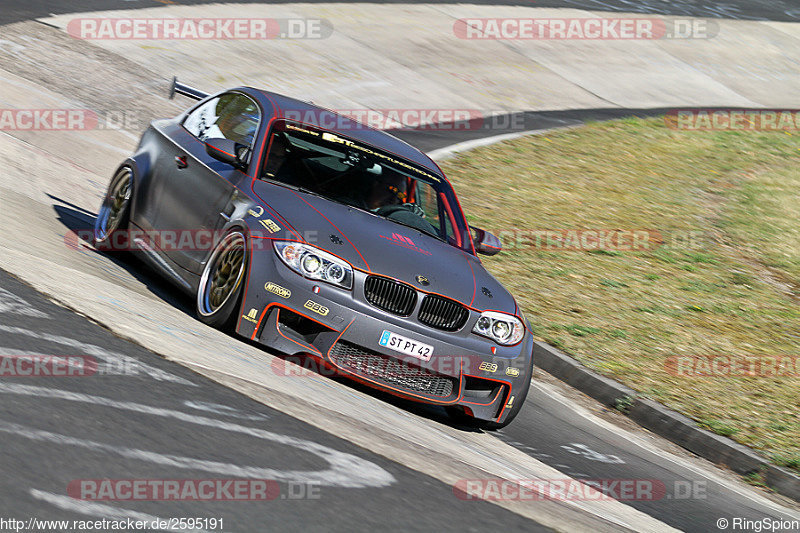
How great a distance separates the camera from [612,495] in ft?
21.2

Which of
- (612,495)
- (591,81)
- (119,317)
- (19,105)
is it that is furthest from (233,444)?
(591,81)

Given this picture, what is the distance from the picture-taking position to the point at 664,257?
13664 millimetres

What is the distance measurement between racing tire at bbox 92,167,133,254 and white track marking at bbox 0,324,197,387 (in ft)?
10.0

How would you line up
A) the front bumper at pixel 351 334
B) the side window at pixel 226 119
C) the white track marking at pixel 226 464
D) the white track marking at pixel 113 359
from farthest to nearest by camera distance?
the side window at pixel 226 119
the front bumper at pixel 351 334
the white track marking at pixel 113 359
the white track marking at pixel 226 464

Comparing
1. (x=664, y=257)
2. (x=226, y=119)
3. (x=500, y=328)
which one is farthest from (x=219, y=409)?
(x=664, y=257)

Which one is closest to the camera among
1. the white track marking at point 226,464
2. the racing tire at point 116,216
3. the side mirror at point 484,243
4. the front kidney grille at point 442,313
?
the white track marking at point 226,464

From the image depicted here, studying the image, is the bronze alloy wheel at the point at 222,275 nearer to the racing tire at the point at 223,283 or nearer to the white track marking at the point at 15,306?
the racing tire at the point at 223,283

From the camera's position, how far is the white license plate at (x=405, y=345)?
645cm

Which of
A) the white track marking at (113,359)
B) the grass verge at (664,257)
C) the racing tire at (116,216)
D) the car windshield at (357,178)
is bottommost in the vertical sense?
the grass verge at (664,257)

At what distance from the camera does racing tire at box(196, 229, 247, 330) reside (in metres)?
6.66

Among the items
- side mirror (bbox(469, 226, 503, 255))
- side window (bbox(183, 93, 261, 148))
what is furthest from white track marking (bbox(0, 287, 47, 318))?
side mirror (bbox(469, 226, 503, 255))

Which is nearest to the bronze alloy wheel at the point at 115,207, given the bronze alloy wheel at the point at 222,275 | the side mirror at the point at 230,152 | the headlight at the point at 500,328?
the side mirror at the point at 230,152

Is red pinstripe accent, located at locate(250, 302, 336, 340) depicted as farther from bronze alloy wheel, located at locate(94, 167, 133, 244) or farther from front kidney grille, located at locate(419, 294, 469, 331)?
bronze alloy wheel, located at locate(94, 167, 133, 244)

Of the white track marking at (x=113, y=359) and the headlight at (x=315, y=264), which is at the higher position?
the headlight at (x=315, y=264)
